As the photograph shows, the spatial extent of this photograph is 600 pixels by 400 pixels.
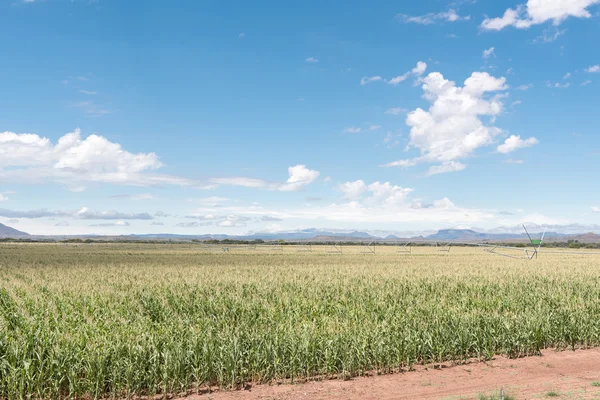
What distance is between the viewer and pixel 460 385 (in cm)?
1238

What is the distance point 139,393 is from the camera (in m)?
11.5

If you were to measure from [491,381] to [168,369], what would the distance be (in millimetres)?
8653

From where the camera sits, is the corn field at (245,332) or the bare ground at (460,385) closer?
the bare ground at (460,385)

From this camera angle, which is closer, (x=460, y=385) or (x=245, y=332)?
(x=460, y=385)

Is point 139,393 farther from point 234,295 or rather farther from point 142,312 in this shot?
point 234,295

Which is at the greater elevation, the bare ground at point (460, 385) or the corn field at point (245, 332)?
the corn field at point (245, 332)

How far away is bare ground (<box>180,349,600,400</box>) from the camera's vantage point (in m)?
11.5

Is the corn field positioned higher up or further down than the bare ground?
higher up

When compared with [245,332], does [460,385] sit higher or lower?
lower

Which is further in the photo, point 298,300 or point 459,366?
point 298,300

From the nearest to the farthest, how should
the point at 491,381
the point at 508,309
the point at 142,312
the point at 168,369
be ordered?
1. the point at 168,369
2. the point at 491,381
3. the point at 142,312
4. the point at 508,309

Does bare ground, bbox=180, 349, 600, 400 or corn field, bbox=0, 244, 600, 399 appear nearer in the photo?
bare ground, bbox=180, 349, 600, 400

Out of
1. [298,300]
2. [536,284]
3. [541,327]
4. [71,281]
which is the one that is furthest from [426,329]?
[71,281]

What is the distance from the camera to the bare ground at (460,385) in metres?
11.5
